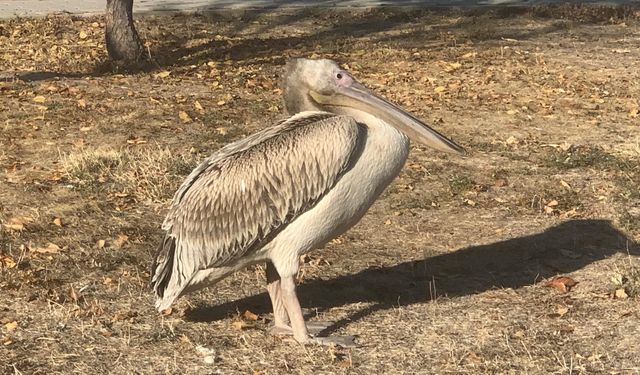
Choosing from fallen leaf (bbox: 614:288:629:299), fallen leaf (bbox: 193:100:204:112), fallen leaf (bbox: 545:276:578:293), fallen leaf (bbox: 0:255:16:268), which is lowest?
fallen leaf (bbox: 545:276:578:293)

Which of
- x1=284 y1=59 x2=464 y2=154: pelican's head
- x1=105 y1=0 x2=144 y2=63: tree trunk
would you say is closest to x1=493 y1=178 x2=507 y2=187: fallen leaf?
x1=284 y1=59 x2=464 y2=154: pelican's head

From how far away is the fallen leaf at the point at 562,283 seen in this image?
631cm

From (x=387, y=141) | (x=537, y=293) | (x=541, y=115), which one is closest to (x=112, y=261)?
(x=387, y=141)

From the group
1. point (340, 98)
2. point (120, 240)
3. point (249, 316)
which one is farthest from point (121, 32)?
point (340, 98)

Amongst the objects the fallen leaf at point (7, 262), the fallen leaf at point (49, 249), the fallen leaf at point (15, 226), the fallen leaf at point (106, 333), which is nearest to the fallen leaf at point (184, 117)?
the fallen leaf at point (15, 226)

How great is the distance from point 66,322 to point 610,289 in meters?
3.09

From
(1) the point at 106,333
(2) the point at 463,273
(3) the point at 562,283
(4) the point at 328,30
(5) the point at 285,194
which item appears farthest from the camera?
(4) the point at 328,30

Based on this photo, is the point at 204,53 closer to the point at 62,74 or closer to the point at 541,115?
the point at 62,74

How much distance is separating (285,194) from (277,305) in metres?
0.68

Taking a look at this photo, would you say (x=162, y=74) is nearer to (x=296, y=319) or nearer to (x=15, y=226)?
(x=15, y=226)

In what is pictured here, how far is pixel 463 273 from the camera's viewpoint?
22.1 feet

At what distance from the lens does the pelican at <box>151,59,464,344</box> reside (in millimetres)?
5367

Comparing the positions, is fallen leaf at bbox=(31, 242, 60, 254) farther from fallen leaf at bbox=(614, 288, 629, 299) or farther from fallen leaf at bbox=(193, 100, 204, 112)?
fallen leaf at bbox=(193, 100, 204, 112)

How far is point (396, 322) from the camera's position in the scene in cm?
584
